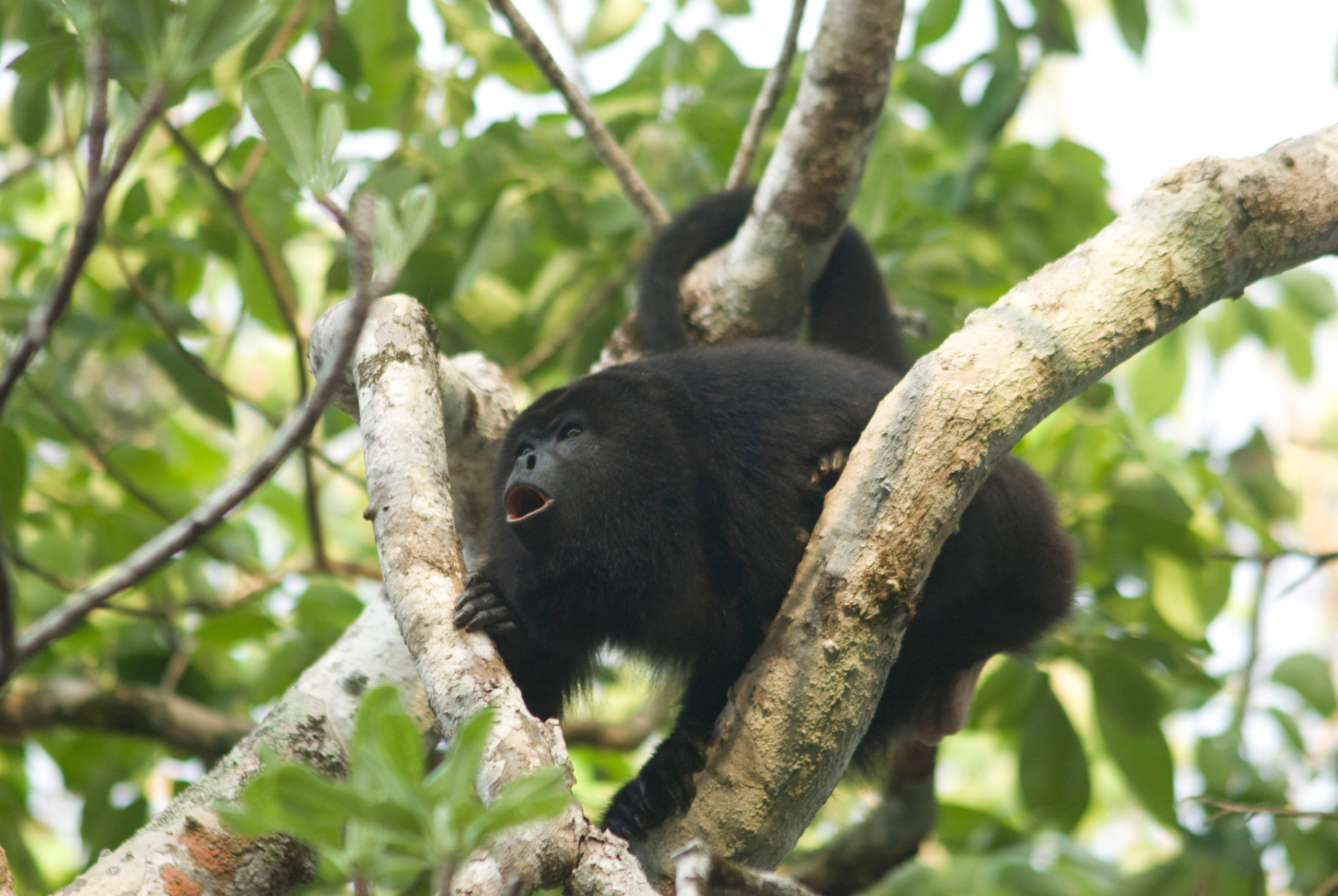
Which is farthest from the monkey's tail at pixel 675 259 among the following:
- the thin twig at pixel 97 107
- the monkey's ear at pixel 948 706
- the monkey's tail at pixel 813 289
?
the thin twig at pixel 97 107

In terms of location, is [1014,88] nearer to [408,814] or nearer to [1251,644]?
[1251,644]

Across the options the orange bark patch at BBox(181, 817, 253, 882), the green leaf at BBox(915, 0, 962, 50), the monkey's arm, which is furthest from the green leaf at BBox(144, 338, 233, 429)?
the green leaf at BBox(915, 0, 962, 50)

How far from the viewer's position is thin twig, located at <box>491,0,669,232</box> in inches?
102

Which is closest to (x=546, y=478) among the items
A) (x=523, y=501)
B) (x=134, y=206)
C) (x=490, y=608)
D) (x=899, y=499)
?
(x=523, y=501)

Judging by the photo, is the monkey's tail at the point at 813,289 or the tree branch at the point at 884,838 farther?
the tree branch at the point at 884,838

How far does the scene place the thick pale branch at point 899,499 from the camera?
1.62 m

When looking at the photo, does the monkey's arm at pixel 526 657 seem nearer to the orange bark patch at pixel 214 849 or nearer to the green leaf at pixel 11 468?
the orange bark patch at pixel 214 849

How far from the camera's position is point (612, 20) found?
132 inches

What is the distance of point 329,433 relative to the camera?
3.34 meters

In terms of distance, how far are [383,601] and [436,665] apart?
3.06ft

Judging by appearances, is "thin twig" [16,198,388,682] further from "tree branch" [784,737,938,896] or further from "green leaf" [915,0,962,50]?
"green leaf" [915,0,962,50]

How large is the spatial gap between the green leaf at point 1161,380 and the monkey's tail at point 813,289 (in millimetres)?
1012

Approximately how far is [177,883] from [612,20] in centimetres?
266

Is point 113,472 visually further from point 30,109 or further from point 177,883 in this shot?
point 177,883
